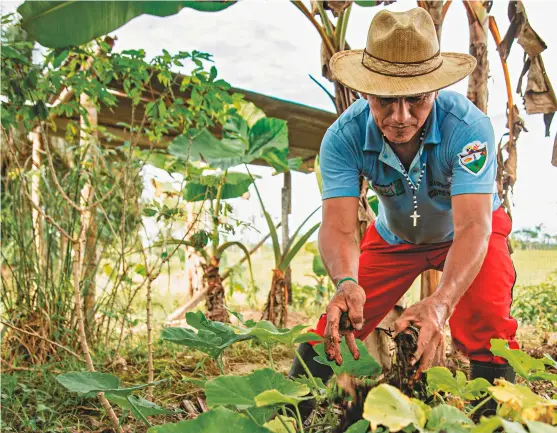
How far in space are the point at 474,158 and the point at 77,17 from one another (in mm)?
1657

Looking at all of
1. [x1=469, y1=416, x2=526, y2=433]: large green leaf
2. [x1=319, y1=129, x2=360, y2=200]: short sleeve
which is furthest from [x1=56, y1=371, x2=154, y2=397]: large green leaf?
[x1=319, y1=129, x2=360, y2=200]: short sleeve

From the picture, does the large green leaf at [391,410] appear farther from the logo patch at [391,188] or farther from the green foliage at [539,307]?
the green foliage at [539,307]

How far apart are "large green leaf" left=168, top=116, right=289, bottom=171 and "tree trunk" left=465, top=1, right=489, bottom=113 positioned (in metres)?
1.30

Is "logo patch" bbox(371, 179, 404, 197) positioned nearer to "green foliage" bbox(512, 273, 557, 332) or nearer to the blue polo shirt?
the blue polo shirt

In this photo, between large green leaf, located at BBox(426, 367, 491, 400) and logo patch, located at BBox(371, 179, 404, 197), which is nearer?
large green leaf, located at BBox(426, 367, 491, 400)

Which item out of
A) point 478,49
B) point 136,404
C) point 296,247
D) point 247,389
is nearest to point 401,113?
point 247,389

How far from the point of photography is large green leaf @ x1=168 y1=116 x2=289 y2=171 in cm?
377

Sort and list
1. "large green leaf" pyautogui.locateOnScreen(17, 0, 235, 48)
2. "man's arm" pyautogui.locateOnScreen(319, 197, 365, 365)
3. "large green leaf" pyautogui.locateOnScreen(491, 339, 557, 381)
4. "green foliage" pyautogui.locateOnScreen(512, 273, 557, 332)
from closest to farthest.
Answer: "large green leaf" pyautogui.locateOnScreen(491, 339, 557, 381)
"man's arm" pyautogui.locateOnScreen(319, 197, 365, 365)
"large green leaf" pyautogui.locateOnScreen(17, 0, 235, 48)
"green foliage" pyautogui.locateOnScreen(512, 273, 557, 332)

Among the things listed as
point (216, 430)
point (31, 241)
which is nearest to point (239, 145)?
point (31, 241)

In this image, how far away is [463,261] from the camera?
1469 mm

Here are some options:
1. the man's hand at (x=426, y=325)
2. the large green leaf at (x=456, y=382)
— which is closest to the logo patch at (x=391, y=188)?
the man's hand at (x=426, y=325)

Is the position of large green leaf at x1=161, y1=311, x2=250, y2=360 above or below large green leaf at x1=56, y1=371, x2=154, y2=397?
above

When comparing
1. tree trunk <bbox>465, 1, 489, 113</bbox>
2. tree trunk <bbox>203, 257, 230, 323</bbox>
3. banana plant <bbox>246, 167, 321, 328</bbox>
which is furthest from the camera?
banana plant <bbox>246, 167, 321, 328</bbox>

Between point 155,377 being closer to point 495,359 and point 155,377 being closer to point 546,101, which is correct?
point 495,359
